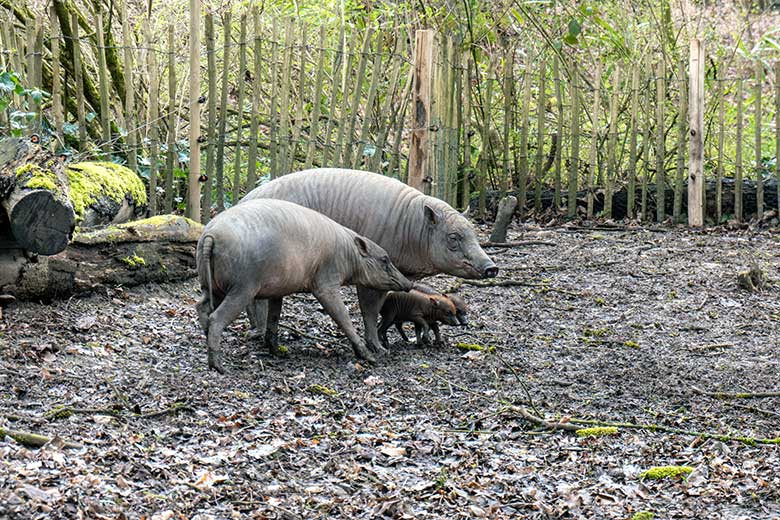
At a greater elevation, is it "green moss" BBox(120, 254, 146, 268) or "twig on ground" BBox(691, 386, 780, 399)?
"green moss" BBox(120, 254, 146, 268)

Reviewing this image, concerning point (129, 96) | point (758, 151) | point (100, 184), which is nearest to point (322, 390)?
point (100, 184)

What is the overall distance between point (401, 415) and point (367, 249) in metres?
1.41

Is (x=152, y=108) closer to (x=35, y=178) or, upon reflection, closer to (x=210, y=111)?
(x=210, y=111)

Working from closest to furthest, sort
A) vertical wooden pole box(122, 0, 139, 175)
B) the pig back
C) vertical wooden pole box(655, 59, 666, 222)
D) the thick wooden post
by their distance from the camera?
the pig back → vertical wooden pole box(122, 0, 139, 175) → the thick wooden post → vertical wooden pole box(655, 59, 666, 222)

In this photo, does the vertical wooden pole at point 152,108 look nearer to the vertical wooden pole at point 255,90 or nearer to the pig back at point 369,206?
the vertical wooden pole at point 255,90

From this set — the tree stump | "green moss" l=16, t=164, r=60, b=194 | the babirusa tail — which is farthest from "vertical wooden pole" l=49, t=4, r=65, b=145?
the tree stump

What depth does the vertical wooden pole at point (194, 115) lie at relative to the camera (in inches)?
309

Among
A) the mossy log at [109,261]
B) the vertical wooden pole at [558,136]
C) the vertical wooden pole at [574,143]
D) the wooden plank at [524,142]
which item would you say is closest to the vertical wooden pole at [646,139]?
the vertical wooden pole at [574,143]

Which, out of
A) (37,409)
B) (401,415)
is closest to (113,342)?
(37,409)

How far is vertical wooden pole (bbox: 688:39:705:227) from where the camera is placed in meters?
11.0

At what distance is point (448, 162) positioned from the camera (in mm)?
10734

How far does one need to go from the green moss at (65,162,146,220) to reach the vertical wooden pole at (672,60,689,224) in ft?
19.3

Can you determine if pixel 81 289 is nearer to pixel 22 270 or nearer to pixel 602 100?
pixel 22 270

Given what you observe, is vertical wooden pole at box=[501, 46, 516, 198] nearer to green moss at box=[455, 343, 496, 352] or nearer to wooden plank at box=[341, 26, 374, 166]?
wooden plank at box=[341, 26, 374, 166]
